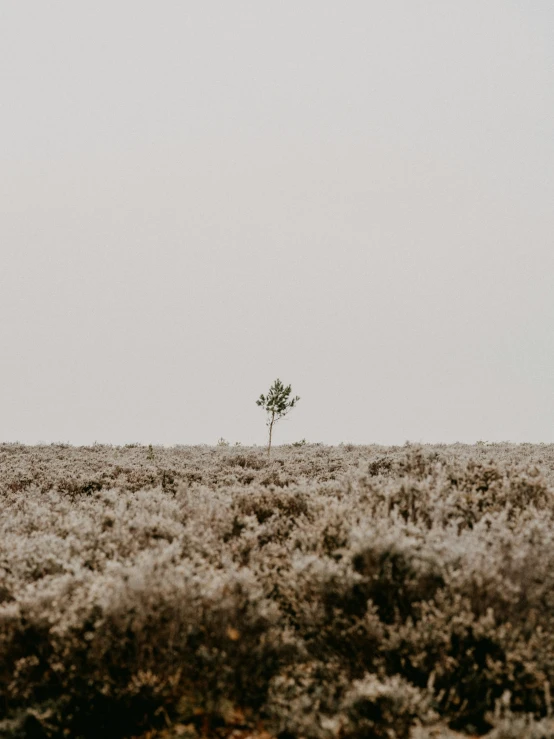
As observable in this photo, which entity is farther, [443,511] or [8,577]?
[443,511]

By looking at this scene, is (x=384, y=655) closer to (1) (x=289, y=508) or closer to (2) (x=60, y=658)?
(2) (x=60, y=658)

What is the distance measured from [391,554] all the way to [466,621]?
2.83ft

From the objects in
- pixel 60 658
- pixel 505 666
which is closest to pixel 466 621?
pixel 505 666

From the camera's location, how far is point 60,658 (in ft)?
13.1

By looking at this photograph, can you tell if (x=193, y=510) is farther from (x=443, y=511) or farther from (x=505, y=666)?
(x=505, y=666)

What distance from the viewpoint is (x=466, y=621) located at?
3.80 m

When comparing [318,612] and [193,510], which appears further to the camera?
[193,510]

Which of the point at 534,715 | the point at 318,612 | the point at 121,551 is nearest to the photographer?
the point at 534,715

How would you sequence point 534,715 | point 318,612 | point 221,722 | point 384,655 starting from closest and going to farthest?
point 534,715
point 221,722
point 384,655
point 318,612

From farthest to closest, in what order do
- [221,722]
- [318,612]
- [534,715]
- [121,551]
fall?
[121,551] → [318,612] → [221,722] → [534,715]

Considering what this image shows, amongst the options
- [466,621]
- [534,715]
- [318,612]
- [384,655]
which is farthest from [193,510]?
[534,715]

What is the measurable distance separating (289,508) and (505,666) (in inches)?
151

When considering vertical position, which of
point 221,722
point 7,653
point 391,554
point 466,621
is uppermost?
point 391,554

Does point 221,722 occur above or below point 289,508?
below
